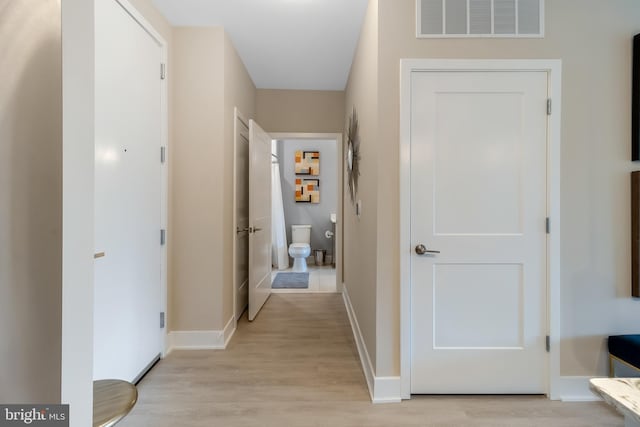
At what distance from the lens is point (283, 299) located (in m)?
3.71

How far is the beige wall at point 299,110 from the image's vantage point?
379 cm

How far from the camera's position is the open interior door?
2.96m

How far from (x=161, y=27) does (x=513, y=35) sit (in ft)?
7.86

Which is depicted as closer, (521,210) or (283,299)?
(521,210)

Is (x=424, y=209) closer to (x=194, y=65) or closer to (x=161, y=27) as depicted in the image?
(x=194, y=65)

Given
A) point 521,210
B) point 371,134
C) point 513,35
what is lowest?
point 521,210

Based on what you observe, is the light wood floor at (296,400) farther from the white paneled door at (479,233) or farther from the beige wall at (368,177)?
the beige wall at (368,177)

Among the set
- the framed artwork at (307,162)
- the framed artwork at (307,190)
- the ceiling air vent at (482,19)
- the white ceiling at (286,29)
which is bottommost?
the framed artwork at (307,190)

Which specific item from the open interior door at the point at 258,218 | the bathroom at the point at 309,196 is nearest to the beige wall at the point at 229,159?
the open interior door at the point at 258,218

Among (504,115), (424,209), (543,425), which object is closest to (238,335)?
(424,209)

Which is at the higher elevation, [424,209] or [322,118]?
[322,118]

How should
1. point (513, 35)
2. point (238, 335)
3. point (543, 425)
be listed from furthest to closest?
point (238, 335) < point (513, 35) < point (543, 425)

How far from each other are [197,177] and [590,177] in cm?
270

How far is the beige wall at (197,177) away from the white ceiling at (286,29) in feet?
0.66
